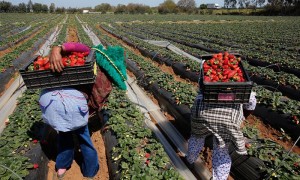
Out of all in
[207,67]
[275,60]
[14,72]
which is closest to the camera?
[207,67]

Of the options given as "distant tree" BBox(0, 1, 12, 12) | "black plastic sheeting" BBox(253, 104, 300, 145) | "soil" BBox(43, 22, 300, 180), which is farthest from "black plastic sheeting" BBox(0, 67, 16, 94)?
"distant tree" BBox(0, 1, 12, 12)

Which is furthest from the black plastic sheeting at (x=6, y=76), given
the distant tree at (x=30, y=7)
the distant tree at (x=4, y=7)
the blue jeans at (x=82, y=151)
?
the distant tree at (x=30, y=7)

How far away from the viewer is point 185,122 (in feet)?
17.3

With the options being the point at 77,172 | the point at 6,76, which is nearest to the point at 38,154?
the point at 77,172

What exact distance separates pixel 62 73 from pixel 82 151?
1310 millimetres

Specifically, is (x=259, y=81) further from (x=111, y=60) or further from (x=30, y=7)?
(x=30, y=7)

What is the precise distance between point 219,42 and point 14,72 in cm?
1304

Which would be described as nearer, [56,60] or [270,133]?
[56,60]

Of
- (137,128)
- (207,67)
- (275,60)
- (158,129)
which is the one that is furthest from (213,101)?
(275,60)

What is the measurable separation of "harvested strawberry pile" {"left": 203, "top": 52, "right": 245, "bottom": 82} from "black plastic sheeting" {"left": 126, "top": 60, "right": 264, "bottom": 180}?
63.0 inches

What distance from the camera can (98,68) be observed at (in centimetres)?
344

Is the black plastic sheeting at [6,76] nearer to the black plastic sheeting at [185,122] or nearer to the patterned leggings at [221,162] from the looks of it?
the black plastic sheeting at [185,122]

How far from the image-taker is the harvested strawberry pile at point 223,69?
2.89 metres

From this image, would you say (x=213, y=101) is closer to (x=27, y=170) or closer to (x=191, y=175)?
(x=191, y=175)
